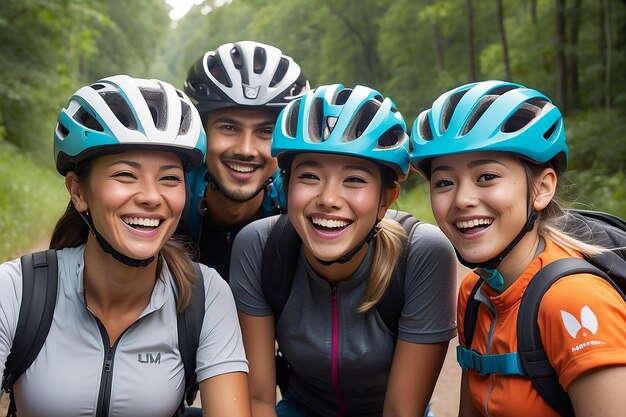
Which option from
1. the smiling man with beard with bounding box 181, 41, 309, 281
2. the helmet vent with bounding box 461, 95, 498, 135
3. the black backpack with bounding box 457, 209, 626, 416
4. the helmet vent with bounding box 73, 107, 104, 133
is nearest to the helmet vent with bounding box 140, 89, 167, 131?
the helmet vent with bounding box 73, 107, 104, 133

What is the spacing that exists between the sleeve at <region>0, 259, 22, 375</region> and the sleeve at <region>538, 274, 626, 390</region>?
207 cm

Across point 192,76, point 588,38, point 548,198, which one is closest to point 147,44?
point 588,38

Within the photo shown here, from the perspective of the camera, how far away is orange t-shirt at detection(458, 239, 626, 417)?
2184 mm

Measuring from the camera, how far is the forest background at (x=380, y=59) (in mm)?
13870

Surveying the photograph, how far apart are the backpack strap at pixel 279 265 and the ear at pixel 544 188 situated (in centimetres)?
122

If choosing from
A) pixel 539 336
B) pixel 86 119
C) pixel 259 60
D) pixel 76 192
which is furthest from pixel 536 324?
pixel 259 60

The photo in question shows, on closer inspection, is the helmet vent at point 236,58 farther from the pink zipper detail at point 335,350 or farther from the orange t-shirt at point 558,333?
the orange t-shirt at point 558,333

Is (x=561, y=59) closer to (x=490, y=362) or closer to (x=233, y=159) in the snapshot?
(x=233, y=159)

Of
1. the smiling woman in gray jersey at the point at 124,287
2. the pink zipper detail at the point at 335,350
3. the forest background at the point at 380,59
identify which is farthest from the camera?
the forest background at the point at 380,59

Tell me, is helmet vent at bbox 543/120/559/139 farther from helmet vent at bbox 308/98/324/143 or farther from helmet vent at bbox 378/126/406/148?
helmet vent at bbox 308/98/324/143

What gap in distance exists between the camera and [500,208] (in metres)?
2.67

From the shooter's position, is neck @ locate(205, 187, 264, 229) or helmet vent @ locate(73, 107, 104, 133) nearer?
helmet vent @ locate(73, 107, 104, 133)

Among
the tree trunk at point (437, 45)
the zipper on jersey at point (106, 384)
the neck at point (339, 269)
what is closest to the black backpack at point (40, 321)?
the zipper on jersey at point (106, 384)

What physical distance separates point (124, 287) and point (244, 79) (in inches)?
71.9
